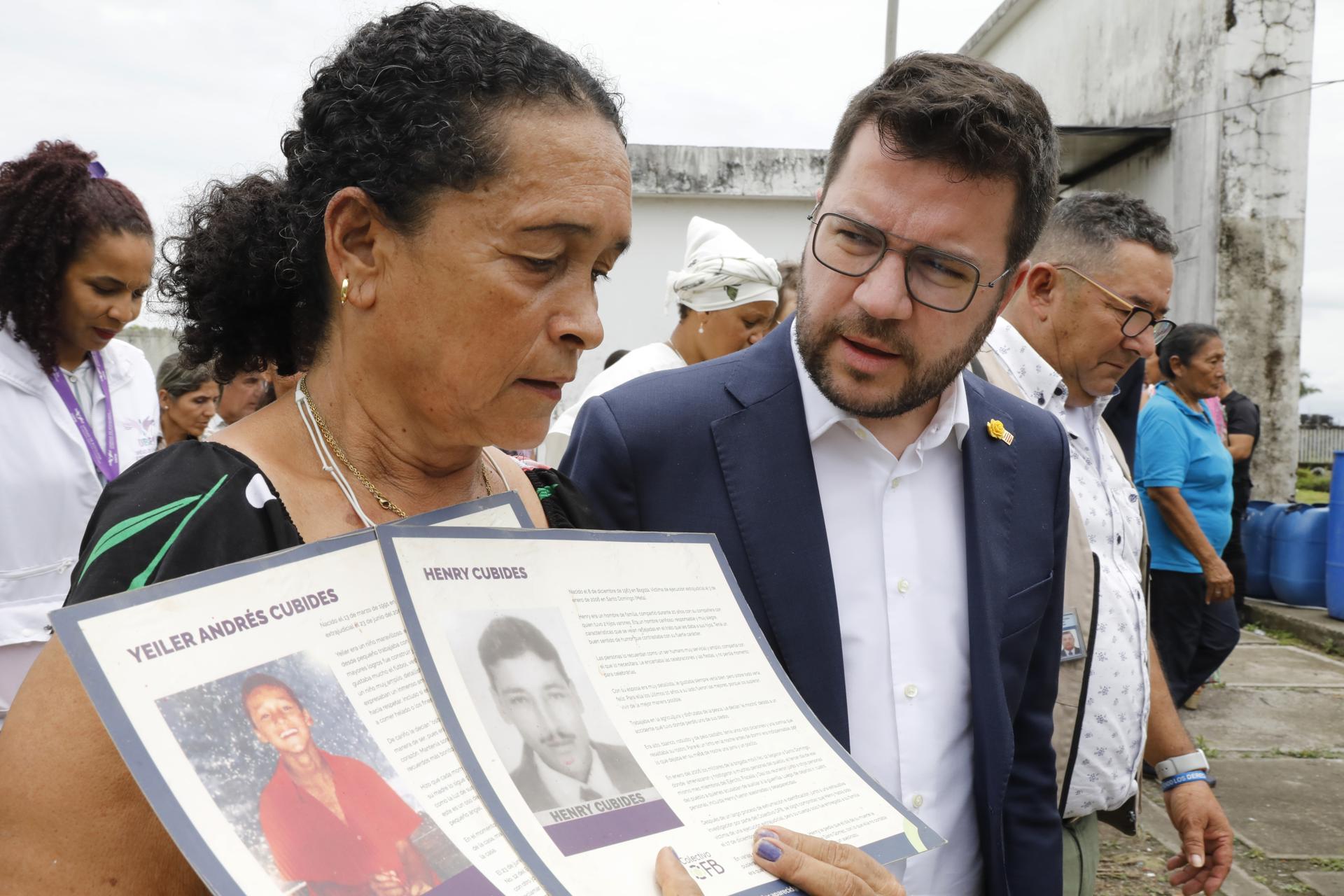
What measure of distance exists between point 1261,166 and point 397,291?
31.2ft

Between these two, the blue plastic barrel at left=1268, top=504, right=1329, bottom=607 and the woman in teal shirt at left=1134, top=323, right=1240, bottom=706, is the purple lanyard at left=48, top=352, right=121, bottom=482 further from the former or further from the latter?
the blue plastic barrel at left=1268, top=504, right=1329, bottom=607

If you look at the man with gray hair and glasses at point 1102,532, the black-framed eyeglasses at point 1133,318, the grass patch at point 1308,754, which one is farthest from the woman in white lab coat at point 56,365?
the grass patch at point 1308,754

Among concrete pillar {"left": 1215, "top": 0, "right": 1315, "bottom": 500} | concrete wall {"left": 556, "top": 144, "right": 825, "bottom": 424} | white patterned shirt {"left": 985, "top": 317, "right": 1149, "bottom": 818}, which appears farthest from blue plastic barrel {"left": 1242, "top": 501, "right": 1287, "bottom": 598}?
white patterned shirt {"left": 985, "top": 317, "right": 1149, "bottom": 818}

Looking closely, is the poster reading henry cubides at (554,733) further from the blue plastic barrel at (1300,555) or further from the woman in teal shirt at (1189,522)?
the blue plastic barrel at (1300,555)

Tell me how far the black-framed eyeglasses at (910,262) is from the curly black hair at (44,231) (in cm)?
195

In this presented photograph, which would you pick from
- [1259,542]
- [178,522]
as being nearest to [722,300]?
[178,522]

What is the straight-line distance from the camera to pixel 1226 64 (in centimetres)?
877

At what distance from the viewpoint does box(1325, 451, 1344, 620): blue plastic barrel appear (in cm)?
821

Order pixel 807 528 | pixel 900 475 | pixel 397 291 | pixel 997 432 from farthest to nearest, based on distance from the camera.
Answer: pixel 997 432 → pixel 900 475 → pixel 807 528 → pixel 397 291

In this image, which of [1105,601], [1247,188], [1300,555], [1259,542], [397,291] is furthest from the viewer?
[1259,542]

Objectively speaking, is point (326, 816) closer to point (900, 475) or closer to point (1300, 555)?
point (900, 475)

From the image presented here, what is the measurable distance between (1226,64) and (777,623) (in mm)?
9113

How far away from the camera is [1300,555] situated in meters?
8.96

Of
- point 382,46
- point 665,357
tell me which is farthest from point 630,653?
point 665,357
